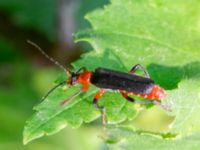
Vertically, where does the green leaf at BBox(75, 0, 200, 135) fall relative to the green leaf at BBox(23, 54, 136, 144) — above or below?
above

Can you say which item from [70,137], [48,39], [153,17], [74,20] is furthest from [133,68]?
[48,39]

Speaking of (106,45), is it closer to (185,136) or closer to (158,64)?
(158,64)

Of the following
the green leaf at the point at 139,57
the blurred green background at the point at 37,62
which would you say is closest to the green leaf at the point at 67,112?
the green leaf at the point at 139,57

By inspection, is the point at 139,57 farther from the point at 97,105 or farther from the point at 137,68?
the point at 97,105

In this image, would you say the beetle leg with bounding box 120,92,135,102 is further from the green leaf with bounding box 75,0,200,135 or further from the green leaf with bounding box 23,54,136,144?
the green leaf with bounding box 75,0,200,135

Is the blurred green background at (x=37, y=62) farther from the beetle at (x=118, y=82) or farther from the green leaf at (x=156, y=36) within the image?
the green leaf at (x=156, y=36)

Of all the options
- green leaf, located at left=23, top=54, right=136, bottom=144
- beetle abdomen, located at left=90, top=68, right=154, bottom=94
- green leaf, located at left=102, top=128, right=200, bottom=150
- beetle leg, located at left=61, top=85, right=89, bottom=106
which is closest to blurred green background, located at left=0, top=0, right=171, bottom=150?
beetle abdomen, located at left=90, top=68, right=154, bottom=94

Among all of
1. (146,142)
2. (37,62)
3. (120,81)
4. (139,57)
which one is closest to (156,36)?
(139,57)
